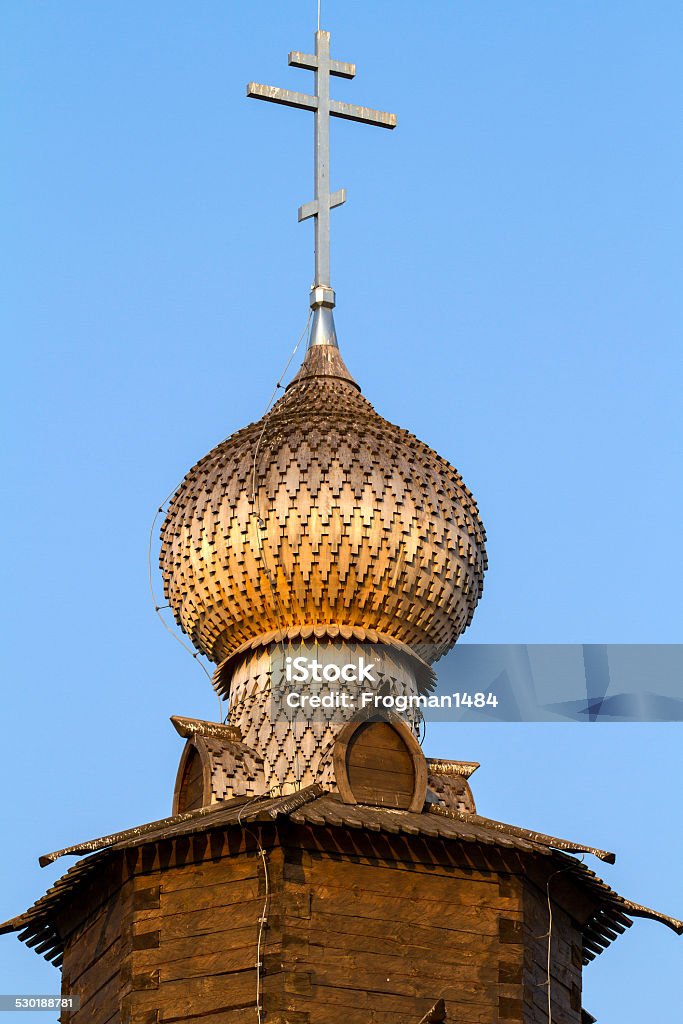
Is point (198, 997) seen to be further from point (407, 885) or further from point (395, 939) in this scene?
point (407, 885)

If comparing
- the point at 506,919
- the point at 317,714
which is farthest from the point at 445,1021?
the point at 317,714

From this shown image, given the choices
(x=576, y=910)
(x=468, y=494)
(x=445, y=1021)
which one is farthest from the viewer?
(x=468, y=494)

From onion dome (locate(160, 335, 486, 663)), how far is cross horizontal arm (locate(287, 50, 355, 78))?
4.24 metres

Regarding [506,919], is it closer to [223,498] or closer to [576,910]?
[576,910]

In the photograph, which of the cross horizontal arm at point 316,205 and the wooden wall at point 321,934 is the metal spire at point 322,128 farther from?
the wooden wall at point 321,934

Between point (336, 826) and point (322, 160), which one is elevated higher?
point (322, 160)

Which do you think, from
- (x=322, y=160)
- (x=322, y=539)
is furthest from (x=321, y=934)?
(x=322, y=160)

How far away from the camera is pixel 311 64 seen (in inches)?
1083

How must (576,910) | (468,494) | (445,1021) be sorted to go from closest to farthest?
(445,1021)
(576,910)
(468,494)

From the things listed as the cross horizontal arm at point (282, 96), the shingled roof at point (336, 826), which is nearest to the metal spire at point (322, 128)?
the cross horizontal arm at point (282, 96)

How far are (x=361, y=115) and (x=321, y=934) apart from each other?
9538mm

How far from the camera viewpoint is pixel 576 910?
23516 mm

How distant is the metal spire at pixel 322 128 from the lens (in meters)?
26.6

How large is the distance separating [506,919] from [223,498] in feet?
16.2
